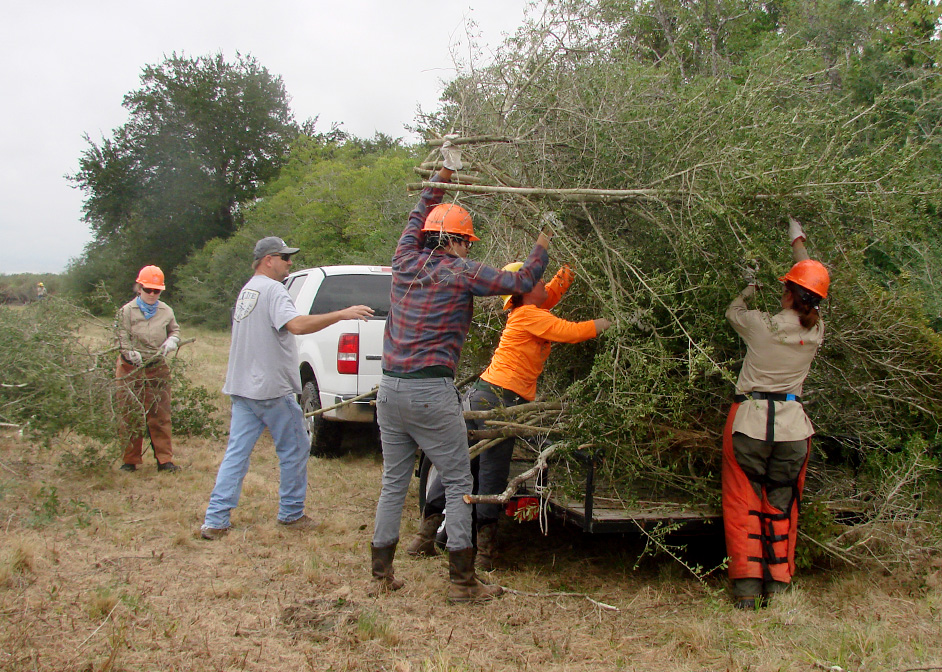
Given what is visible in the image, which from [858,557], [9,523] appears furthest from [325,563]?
[858,557]

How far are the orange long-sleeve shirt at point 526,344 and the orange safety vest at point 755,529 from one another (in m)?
1.16

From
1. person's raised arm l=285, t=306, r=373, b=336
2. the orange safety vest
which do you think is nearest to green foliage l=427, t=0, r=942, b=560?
the orange safety vest

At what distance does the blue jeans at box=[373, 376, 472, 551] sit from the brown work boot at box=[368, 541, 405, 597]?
39 millimetres

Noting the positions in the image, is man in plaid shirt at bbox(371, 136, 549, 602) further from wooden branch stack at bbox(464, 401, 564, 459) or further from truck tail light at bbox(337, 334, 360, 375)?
truck tail light at bbox(337, 334, 360, 375)

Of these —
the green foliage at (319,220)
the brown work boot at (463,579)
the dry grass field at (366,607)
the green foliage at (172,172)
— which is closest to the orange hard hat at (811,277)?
the dry grass field at (366,607)

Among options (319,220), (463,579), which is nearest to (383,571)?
(463,579)

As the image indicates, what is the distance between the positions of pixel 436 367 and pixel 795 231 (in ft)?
6.84

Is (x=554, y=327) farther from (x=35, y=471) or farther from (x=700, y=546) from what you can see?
(x=35, y=471)

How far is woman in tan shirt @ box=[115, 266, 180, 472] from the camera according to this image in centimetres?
689

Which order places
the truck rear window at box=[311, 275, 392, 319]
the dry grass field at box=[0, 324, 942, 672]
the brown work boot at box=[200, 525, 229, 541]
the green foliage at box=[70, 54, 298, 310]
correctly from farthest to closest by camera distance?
the green foliage at box=[70, 54, 298, 310] → the truck rear window at box=[311, 275, 392, 319] → the brown work boot at box=[200, 525, 229, 541] → the dry grass field at box=[0, 324, 942, 672]

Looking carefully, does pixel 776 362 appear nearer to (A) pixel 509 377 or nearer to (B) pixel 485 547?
(A) pixel 509 377

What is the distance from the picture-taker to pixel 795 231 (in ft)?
13.6

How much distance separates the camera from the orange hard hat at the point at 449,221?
4.11 meters

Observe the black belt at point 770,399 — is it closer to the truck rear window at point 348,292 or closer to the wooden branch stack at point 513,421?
the wooden branch stack at point 513,421
